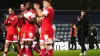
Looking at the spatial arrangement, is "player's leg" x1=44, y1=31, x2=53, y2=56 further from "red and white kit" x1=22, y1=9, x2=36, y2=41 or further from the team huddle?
"red and white kit" x1=22, y1=9, x2=36, y2=41

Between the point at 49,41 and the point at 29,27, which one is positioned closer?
the point at 49,41

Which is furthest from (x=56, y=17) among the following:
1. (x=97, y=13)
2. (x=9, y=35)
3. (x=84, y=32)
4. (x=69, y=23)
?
(x=9, y=35)

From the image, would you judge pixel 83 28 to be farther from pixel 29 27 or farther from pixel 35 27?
pixel 29 27

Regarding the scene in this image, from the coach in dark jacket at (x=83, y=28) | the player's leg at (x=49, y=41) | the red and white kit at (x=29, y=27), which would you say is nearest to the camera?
the player's leg at (x=49, y=41)

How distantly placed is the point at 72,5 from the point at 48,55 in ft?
71.4

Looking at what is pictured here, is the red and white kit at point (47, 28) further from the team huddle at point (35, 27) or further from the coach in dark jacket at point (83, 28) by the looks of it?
the coach in dark jacket at point (83, 28)

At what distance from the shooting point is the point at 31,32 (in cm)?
1267

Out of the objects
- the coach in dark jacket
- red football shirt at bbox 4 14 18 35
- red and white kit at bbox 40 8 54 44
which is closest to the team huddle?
red and white kit at bbox 40 8 54 44

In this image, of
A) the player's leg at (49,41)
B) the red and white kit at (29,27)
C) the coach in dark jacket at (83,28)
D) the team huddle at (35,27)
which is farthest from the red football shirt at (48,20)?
the coach in dark jacket at (83,28)

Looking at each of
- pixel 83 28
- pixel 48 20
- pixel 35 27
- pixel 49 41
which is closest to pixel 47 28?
pixel 48 20

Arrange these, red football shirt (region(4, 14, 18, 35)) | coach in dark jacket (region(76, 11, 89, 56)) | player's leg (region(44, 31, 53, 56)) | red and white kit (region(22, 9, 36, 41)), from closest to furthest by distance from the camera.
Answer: player's leg (region(44, 31, 53, 56)), red and white kit (region(22, 9, 36, 41)), red football shirt (region(4, 14, 18, 35)), coach in dark jacket (region(76, 11, 89, 56))

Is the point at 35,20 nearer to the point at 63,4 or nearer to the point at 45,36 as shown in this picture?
the point at 45,36

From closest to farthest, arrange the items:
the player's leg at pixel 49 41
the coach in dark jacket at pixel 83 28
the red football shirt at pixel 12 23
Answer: the player's leg at pixel 49 41 → the red football shirt at pixel 12 23 → the coach in dark jacket at pixel 83 28

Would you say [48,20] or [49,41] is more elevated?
[48,20]
